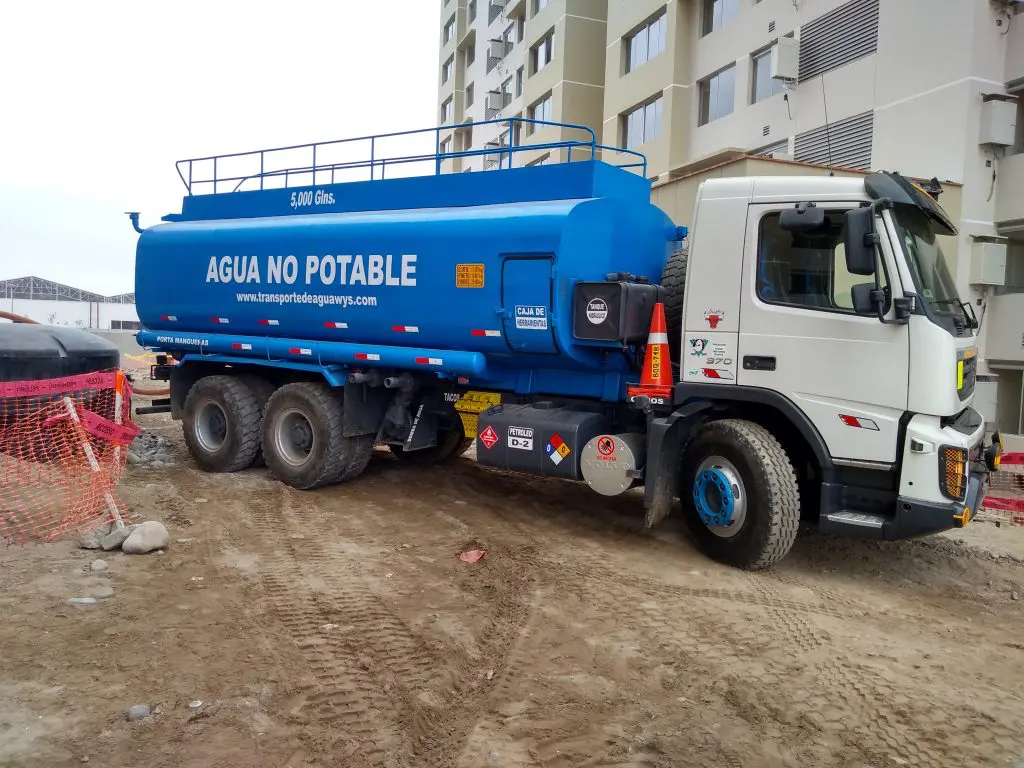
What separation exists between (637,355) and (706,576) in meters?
1.99

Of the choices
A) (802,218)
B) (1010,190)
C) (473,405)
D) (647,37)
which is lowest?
(473,405)

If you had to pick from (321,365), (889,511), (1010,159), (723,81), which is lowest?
(889,511)

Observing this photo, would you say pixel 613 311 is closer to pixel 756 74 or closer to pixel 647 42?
pixel 756 74

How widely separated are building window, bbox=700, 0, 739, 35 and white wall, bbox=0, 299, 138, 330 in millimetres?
34163

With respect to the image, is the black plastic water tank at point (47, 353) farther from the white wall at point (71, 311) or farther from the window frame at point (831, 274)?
the white wall at point (71, 311)

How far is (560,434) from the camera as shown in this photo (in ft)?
22.1

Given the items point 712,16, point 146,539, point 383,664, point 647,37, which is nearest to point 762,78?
point 712,16

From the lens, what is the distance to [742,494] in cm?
583

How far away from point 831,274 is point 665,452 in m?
1.82

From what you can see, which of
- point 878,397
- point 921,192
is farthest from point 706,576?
point 921,192

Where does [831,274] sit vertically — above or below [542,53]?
below

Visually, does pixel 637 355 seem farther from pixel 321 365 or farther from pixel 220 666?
pixel 220 666

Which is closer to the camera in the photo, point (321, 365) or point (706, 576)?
point (706, 576)

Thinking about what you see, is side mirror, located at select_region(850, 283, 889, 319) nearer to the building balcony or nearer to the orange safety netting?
the orange safety netting
